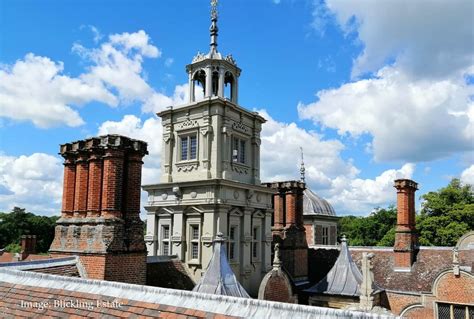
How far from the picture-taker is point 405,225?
2148 cm

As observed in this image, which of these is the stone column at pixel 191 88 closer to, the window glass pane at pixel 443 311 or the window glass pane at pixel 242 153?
the window glass pane at pixel 242 153

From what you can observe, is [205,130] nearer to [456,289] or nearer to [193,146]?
[193,146]

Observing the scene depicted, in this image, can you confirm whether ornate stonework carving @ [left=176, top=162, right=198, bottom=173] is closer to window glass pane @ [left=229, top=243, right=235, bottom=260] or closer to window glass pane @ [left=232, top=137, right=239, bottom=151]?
window glass pane @ [left=232, top=137, right=239, bottom=151]

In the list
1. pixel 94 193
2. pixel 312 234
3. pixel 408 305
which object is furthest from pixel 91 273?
pixel 312 234

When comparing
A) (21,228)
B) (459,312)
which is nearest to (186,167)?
(459,312)

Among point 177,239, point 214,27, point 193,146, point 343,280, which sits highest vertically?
point 214,27

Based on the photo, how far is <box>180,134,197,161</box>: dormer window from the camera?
20078 millimetres

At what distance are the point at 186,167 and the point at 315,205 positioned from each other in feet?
49.4

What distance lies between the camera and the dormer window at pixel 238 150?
2034 centimetres

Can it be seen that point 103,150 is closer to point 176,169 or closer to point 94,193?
point 94,193

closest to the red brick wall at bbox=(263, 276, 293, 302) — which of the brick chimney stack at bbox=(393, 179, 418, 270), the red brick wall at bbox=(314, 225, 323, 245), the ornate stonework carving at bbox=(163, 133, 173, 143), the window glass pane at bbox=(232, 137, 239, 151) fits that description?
the window glass pane at bbox=(232, 137, 239, 151)

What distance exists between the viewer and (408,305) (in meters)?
19.7

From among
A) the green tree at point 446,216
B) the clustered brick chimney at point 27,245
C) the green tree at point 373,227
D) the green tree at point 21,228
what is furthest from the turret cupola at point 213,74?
the green tree at point 21,228

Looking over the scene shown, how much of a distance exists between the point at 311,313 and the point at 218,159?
44.1ft
